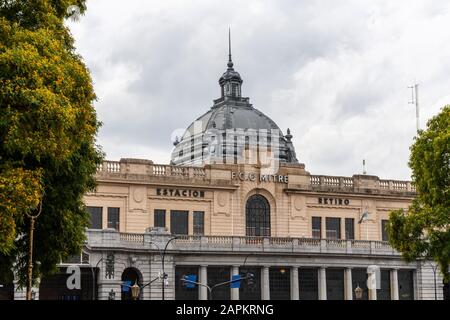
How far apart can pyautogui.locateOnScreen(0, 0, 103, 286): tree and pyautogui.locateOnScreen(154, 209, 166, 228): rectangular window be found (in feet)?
118

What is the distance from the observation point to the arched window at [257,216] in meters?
68.7

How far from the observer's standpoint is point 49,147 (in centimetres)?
2292

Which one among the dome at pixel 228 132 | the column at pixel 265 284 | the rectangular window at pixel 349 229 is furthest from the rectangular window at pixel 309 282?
the dome at pixel 228 132

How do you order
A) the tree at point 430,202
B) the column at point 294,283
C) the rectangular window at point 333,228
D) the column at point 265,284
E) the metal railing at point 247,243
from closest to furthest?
1. the tree at point 430,202
2. the metal railing at point 247,243
3. the column at point 265,284
4. the column at point 294,283
5. the rectangular window at point 333,228

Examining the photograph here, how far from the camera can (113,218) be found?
63.7m

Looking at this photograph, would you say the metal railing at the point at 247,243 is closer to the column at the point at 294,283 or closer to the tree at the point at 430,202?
the column at the point at 294,283

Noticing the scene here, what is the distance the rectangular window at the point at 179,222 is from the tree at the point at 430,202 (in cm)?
2704

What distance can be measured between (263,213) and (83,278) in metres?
18.5

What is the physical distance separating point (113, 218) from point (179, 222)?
5675 millimetres

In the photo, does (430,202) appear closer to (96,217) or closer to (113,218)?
(113,218)

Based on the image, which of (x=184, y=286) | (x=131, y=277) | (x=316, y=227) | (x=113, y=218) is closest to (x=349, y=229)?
(x=316, y=227)

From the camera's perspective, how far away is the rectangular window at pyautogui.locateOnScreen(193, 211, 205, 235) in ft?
218
